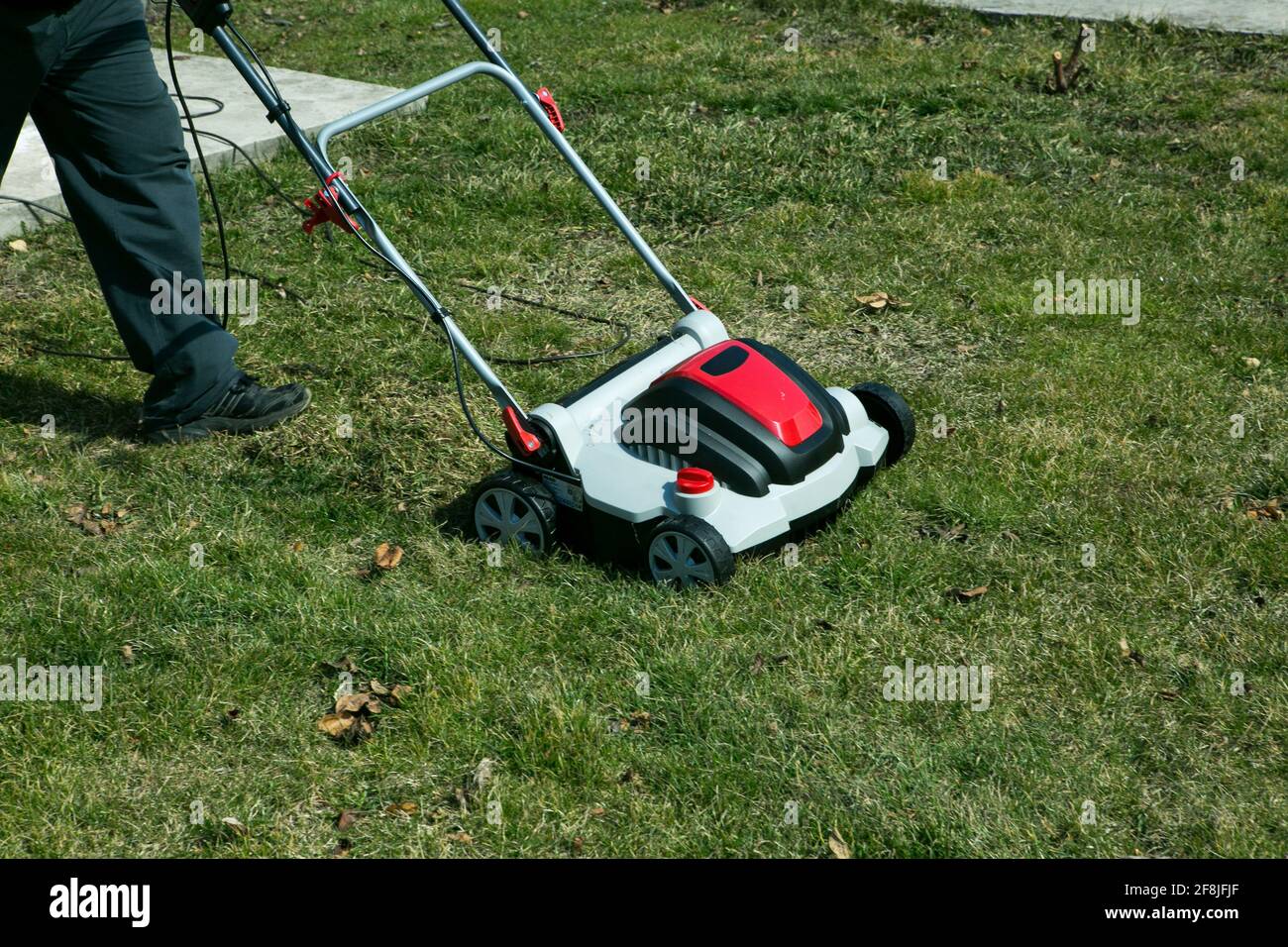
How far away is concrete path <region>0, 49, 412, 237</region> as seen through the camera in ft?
20.8

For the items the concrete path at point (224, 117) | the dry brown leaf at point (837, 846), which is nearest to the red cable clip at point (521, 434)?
the dry brown leaf at point (837, 846)

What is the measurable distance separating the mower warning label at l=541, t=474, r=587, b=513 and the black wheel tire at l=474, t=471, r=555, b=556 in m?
0.02

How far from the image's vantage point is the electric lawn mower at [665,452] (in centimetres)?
368

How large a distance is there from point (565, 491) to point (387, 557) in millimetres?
581

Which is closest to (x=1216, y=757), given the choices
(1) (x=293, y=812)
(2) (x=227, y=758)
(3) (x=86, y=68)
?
(1) (x=293, y=812)

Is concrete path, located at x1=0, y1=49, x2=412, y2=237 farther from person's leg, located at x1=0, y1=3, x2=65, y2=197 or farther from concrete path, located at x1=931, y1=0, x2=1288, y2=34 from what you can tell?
concrete path, located at x1=931, y1=0, x2=1288, y2=34

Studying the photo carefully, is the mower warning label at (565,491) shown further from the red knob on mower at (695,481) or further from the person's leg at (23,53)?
the person's leg at (23,53)

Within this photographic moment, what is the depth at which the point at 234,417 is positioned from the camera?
4.66 m

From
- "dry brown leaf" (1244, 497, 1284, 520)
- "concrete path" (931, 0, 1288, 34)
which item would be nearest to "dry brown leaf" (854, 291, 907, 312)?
"dry brown leaf" (1244, 497, 1284, 520)

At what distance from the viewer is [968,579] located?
3824 millimetres

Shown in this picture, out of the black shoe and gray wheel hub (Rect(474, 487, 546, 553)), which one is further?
the black shoe

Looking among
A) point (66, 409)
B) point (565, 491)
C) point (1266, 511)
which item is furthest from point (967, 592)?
point (66, 409)

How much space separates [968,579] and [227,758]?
2.02m

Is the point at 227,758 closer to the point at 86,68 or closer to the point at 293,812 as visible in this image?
the point at 293,812
